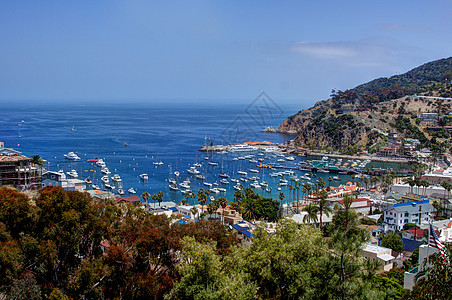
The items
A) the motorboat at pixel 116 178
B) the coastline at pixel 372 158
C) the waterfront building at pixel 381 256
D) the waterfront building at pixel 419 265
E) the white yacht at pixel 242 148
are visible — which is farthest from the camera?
the white yacht at pixel 242 148

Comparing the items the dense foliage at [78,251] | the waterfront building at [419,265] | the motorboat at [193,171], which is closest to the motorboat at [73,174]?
the motorboat at [193,171]

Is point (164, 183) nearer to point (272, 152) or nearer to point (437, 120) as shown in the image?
point (272, 152)

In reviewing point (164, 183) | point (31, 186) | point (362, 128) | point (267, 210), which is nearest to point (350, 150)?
point (362, 128)

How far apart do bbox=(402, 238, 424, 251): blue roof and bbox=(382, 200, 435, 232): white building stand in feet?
15.9

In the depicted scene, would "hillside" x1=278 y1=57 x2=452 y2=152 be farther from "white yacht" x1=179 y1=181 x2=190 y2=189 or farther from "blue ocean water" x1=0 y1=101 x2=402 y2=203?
"white yacht" x1=179 y1=181 x2=190 y2=189

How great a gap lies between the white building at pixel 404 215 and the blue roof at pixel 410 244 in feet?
15.9

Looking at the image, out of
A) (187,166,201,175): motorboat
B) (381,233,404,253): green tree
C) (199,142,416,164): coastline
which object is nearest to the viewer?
(381,233,404,253): green tree

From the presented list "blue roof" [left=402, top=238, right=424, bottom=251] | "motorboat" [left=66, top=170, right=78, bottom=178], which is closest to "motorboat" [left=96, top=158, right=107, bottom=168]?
"motorboat" [left=66, top=170, right=78, bottom=178]

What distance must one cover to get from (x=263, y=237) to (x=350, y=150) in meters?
82.3

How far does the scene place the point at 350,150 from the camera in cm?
9344

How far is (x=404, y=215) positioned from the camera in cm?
3434

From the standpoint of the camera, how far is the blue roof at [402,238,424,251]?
27.5 meters

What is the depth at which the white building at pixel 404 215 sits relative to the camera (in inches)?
1341

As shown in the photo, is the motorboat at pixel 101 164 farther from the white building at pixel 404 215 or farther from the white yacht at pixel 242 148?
the white building at pixel 404 215
